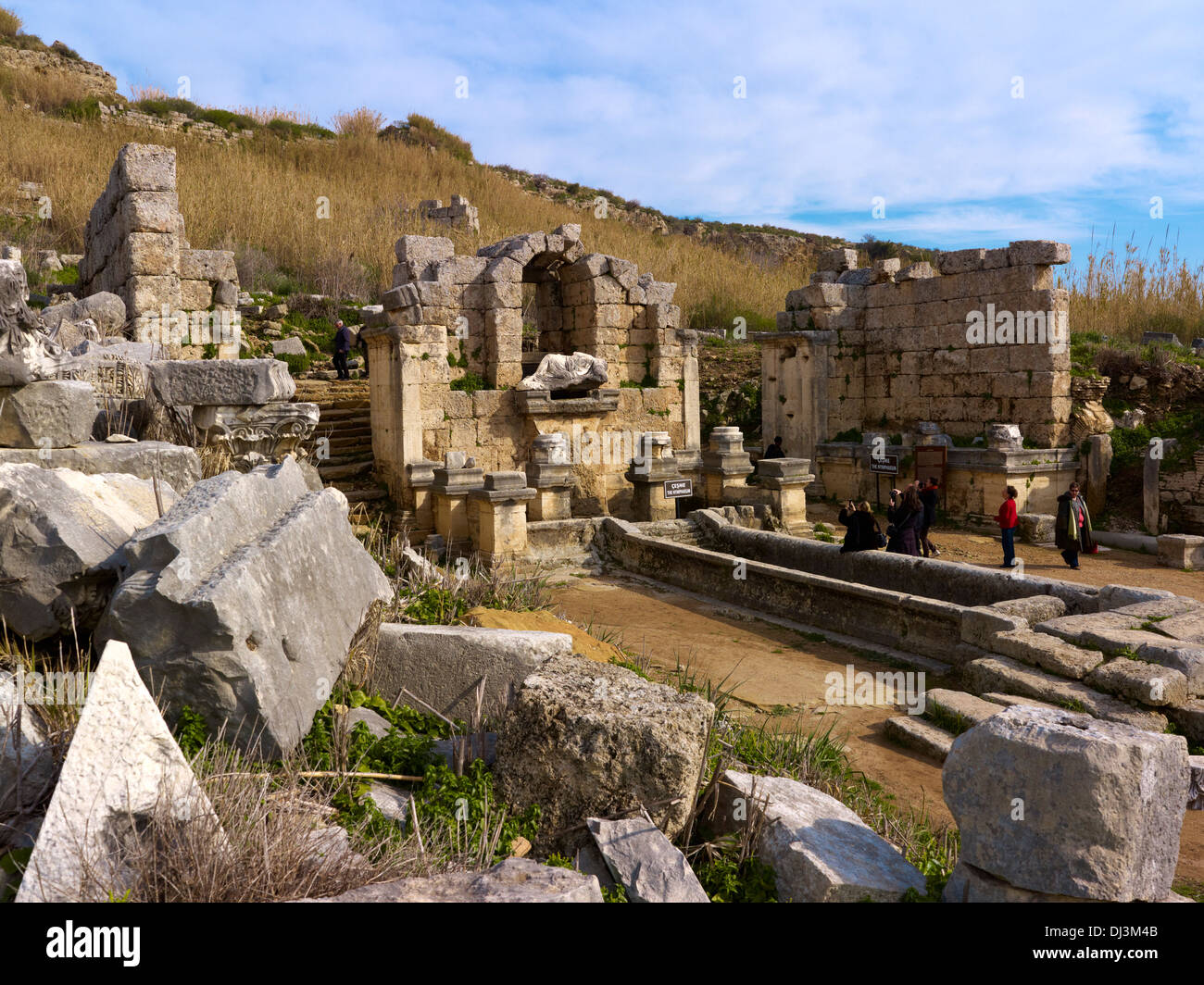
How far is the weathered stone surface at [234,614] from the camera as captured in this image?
10.8 feet

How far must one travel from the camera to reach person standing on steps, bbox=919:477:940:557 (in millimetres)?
11328

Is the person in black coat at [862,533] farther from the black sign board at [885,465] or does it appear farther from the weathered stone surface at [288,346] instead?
the weathered stone surface at [288,346]

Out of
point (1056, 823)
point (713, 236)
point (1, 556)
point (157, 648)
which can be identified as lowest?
point (1056, 823)

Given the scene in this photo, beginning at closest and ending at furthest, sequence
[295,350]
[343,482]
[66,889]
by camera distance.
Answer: [66,889], [343,482], [295,350]

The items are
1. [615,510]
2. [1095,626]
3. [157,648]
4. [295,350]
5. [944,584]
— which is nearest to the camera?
[157,648]

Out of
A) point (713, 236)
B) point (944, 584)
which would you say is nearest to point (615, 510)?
point (944, 584)

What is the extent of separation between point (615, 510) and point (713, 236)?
88.8ft

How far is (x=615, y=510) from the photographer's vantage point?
13.8 meters

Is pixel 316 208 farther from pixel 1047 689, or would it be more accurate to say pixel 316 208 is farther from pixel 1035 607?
pixel 1047 689

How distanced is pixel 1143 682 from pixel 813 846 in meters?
3.65

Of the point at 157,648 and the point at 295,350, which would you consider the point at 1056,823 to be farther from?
the point at 295,350

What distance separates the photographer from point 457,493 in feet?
38.0

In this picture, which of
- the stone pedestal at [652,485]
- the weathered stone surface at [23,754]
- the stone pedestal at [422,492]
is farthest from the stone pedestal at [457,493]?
the weathered stone surface at [23,754]

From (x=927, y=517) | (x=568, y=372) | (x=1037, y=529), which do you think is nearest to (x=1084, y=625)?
(x=927, y=517)
